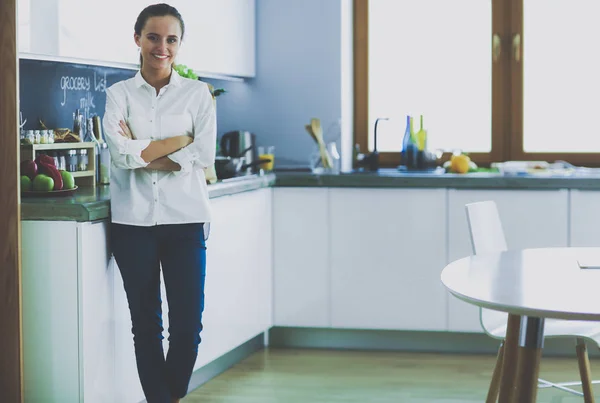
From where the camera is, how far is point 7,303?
305cm

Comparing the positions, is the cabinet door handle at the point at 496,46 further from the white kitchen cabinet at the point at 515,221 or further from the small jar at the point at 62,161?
the small jar at the point at 62,161

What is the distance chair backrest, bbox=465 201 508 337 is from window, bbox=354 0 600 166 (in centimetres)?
170

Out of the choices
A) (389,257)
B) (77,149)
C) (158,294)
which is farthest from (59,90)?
(389,257)

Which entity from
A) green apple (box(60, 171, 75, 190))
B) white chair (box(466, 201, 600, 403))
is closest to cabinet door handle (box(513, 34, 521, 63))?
white chair (box(466, 201, 600, 403))

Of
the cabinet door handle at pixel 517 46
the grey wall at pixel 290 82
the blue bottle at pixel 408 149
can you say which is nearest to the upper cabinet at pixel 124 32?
the grey wall at pixel 290 82

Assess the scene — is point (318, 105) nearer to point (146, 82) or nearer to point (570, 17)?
point (570, 17)

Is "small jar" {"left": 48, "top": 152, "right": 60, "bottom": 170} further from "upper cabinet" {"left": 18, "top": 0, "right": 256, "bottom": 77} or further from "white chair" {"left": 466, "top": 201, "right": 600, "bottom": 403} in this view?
"white chair" {"left": 466, "top": 201, "right": 600, "bottom": 403}

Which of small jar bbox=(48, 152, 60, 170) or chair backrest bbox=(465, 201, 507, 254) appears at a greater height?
small jar bbox=(48, 152, 60, 170)

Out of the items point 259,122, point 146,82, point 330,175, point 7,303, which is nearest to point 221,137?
point 259,122

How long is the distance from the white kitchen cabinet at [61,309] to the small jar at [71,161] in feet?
1.92

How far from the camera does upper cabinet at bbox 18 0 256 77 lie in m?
3.27

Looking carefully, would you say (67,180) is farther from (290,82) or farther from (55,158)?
(290,82)

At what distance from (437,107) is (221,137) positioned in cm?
114

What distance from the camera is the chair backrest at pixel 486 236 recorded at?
127 inches
